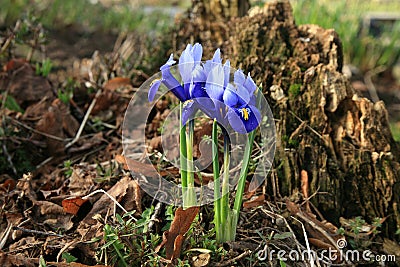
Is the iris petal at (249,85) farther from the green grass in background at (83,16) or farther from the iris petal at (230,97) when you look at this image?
the green grass in background at (83,16)

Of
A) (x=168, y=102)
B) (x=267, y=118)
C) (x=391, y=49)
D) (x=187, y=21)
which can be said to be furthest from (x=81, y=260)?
(x=391, y=49)

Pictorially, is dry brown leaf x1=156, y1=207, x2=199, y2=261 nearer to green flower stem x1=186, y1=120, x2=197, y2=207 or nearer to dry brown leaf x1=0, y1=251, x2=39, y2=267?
green flower stem x1=186, y1=120, x2=197, y2=207

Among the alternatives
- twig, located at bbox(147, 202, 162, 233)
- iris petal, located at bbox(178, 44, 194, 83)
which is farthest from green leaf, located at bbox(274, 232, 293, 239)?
iris petal, located at bbox(178, 44, 194, 83)

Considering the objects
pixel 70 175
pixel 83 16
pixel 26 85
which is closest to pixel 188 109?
pixel 70 175

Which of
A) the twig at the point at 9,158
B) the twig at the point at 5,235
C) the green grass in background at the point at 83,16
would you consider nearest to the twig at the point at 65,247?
the twig at the point at 5,235

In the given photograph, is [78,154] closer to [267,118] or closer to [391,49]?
[267,118]

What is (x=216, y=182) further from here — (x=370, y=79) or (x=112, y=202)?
(x=370, y=79)
